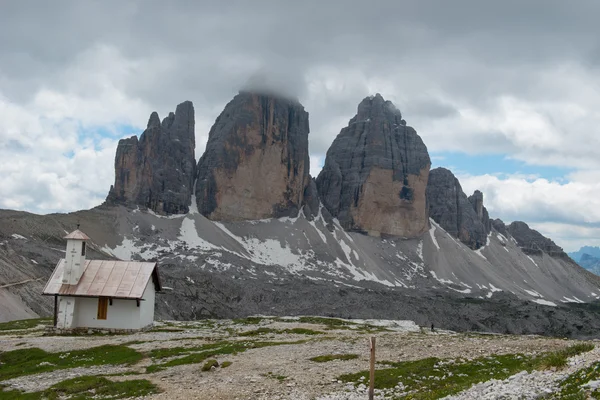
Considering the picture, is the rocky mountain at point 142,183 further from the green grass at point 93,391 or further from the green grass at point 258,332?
the green grass at point 93,391

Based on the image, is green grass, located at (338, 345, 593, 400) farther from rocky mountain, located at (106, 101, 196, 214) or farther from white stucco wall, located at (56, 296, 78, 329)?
rocky mountain, located at (106, 101, 196, 214)

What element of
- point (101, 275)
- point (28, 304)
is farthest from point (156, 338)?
point (28, 304)

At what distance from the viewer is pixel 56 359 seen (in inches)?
1342

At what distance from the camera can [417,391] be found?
20625 mm

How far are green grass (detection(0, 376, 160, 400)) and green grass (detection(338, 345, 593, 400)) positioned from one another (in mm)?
9437

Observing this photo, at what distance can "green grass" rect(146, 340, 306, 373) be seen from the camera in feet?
103

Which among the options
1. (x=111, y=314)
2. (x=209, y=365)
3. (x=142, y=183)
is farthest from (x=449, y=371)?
(x=142, y=183)

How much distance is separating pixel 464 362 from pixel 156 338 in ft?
90.3

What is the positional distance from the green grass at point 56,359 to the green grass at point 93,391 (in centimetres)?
587

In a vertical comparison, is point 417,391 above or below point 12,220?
below

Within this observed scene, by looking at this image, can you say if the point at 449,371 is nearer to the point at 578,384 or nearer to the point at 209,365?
the point at 578,384

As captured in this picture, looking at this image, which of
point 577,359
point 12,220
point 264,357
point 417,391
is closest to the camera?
point 577,359

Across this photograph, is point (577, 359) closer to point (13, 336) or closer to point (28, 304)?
point (13, 336)

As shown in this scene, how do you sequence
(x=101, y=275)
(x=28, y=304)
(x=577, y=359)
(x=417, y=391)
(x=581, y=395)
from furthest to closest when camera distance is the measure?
1. (x=28, y=304)
2. (x=101, y=275)
3. (x=417, y=391)
4. (x=577, y=359)
5. (x=581, y=395)
